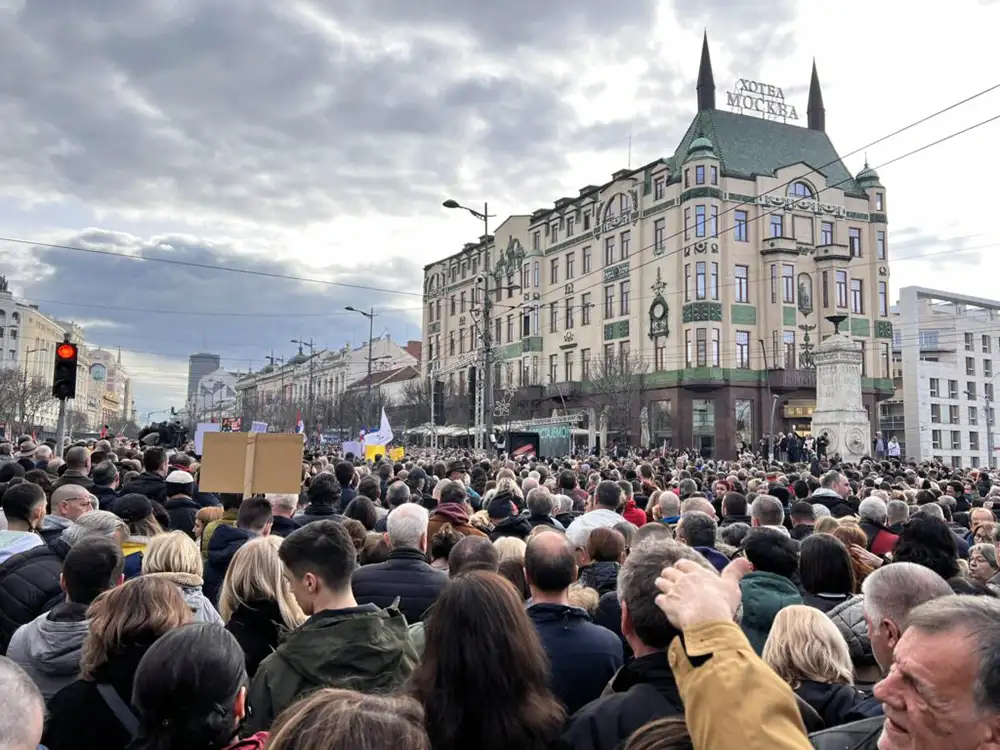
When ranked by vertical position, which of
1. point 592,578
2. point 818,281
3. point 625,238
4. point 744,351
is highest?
point 625,238

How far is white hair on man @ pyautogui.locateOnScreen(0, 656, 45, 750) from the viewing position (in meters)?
2.10

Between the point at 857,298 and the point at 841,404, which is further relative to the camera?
the point at 857,298

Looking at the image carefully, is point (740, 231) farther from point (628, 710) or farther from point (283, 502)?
point (628, 710)

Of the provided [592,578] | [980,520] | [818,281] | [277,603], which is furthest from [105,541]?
[818,281]

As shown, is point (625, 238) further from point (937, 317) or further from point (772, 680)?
point (772, 680)

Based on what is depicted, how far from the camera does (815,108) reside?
61.9 m

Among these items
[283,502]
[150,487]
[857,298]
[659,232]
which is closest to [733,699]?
[283,502]

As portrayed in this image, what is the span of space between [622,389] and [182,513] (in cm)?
4577

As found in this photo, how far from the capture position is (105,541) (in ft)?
13.4

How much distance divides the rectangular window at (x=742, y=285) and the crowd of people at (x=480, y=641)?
157 feet

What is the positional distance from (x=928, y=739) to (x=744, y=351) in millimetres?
52760

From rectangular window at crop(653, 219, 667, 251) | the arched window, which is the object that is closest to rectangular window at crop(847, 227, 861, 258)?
the arched window

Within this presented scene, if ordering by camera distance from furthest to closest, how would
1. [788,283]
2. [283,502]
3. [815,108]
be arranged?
1. [815,108]
2. [788,283]
3. [283,502]

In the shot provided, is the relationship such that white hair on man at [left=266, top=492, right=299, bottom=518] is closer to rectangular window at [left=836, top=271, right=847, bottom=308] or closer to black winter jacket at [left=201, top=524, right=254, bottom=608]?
black winter jacket at [left=201, top=524, right=254, bottom=608]
